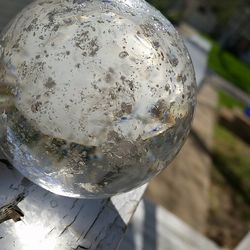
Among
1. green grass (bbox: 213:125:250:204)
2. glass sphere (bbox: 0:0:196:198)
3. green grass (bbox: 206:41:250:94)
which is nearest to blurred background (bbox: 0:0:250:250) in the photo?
green grass (bbox: 213:125:250:204)

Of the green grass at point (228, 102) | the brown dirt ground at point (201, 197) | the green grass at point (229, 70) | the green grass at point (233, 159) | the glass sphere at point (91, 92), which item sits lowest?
the green grass at point (229, 70)

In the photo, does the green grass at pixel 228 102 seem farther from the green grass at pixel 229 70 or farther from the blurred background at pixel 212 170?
the green grass at pixel 229 70

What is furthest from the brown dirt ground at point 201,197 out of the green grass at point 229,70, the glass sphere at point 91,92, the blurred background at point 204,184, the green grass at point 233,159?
the green grass at point 229,70

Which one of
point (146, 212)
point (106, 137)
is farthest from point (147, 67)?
point (146, 212)

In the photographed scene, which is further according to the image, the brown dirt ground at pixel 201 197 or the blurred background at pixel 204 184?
the brown dirt ground at pixel 201 197

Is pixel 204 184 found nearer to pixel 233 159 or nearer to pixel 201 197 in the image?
pixel 201 197

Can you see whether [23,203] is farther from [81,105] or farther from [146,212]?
[146,212]

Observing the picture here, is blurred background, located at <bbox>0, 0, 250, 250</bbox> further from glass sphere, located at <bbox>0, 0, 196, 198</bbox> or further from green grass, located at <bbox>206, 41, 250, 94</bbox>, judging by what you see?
green grass, located at <bbox>206, 41, 250, 94</bbox>
